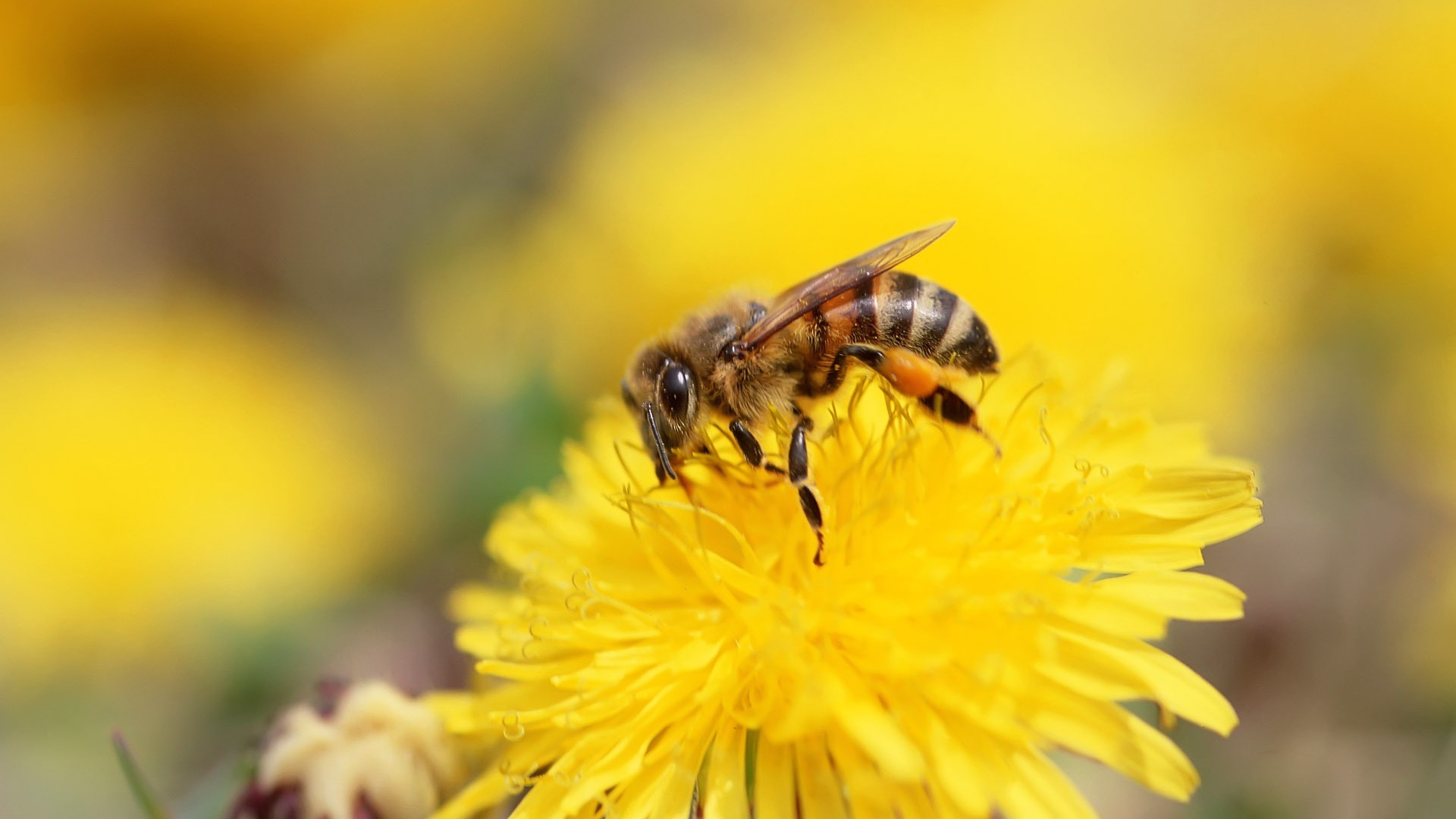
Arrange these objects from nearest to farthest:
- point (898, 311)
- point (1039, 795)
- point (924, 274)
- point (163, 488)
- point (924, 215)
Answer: point (1039, 795) → point (898, 311) → point (924, 274) → point (924, 215) → point (163, 488)

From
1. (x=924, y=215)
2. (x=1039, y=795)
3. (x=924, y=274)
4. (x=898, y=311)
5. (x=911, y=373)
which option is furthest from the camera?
(x=924, y=215)

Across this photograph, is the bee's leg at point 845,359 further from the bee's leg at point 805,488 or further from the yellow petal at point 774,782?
the yellow petal at point 774,782

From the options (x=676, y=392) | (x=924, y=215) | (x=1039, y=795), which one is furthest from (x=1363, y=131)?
(x=1039, y=795)

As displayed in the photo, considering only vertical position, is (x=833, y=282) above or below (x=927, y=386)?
above

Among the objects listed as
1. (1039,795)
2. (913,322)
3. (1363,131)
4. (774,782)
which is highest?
(1363,131)

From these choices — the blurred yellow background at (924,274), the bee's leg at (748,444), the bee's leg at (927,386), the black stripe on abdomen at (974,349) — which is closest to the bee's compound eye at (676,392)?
the bee's leg at (748,444)

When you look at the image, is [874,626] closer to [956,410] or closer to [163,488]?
[956,410]

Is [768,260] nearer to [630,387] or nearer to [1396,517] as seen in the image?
[630,387]
